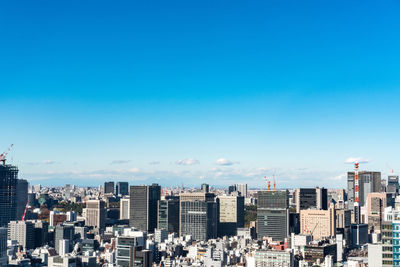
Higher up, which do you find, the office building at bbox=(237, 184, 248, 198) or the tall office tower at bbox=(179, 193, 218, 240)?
the office building at bbox=(237, 184, 248, 198)

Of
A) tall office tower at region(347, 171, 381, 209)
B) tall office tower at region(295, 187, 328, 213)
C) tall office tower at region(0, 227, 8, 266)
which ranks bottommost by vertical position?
tall office tower at region(0, 227, 8, 266)

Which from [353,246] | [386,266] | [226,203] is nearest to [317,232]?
[353,246]

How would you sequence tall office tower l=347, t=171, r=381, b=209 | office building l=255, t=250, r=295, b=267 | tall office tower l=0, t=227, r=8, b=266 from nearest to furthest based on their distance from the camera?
tall office tower l=0, t=227, r=8, b=266, office building l=255, t=250, r=295, b=267, tall office tower l=347, t=171, r=381, b=209

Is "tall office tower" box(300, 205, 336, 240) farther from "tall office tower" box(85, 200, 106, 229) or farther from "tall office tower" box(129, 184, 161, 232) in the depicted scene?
"tall office tower" box(85, 200, 106, 229)

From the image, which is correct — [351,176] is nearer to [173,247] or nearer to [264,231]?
[264,231]

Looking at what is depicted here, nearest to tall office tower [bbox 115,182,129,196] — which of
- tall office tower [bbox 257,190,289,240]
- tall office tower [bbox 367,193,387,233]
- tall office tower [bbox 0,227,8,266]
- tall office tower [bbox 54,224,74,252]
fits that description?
tall office tower [bbox 367,193,387,233]

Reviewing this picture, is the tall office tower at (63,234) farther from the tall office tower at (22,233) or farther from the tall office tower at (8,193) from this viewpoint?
the tall office tower at (8,193)

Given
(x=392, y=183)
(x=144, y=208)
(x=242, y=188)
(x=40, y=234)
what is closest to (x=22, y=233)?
(x=40, y=234)
